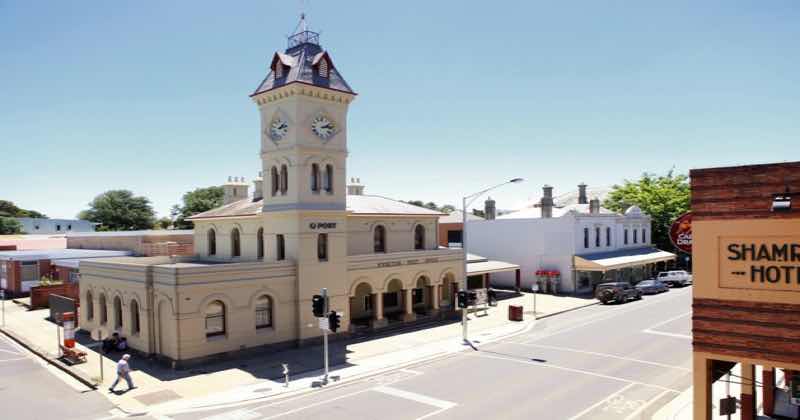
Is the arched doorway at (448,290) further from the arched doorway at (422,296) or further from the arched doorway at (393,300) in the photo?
the arched doorway at (393,300)

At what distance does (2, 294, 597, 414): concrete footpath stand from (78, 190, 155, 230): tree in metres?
80.0

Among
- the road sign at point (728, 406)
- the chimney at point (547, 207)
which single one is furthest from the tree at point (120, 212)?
the road sign at point (728, 406)

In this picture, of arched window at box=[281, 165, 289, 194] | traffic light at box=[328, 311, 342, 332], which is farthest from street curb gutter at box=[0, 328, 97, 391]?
arched window at box=[281, 165, 289, 194]

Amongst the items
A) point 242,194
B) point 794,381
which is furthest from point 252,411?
point 242,194

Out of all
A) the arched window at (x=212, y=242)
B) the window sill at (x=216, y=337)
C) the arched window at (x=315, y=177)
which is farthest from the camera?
the arched window at (x=212, y=242)

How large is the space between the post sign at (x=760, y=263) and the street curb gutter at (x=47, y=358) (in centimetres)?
2060

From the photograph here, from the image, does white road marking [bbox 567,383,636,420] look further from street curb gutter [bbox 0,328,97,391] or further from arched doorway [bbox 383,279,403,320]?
street curb gutter [bbox 0,328,97,391]

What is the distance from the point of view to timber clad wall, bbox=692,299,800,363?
9945 millimetres

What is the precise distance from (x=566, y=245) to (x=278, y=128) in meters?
27.5

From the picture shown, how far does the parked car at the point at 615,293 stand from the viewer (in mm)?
38188

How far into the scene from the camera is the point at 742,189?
10539mm

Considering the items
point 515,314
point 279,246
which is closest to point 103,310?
point 279,246

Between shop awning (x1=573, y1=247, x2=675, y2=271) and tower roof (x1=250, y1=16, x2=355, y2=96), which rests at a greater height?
tower roof (x1=250, y1=16, x2=355, y2=96)

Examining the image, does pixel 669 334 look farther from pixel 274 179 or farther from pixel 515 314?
pixel 274 179
